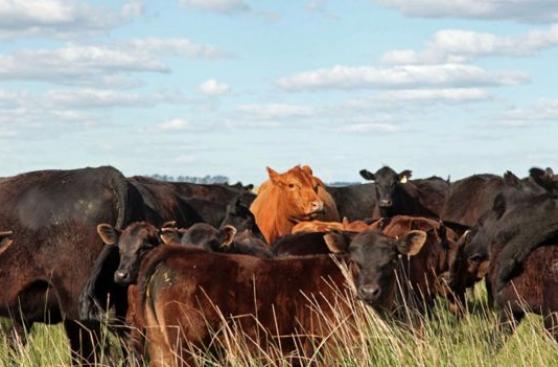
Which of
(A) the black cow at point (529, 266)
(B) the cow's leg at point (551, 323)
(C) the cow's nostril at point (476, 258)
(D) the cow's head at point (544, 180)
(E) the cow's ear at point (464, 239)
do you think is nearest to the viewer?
(B) the cow's leg at point (551, 323)

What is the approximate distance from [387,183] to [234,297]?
1444 cm

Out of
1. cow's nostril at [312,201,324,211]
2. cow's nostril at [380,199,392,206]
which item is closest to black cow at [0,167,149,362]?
cow's nostril at [312,201,324,211]

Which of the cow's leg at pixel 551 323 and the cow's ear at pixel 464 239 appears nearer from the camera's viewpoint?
the cow's leg at pixel 551 323

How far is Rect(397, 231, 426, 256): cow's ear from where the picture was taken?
7.89m

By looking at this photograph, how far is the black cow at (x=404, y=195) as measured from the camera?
21.0m

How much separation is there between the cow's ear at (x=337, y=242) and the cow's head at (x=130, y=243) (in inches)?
62.4

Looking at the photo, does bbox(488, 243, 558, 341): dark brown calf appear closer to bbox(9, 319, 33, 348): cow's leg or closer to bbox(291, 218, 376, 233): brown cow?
bbox(291, 218, 376, 233): brown cow

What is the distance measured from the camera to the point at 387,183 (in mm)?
21406

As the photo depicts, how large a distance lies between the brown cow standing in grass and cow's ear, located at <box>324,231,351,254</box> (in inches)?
7.0

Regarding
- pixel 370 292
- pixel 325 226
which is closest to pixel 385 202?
pixel 325 226

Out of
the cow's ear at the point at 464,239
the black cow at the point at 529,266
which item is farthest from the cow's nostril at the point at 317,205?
the black cow at the point at 529,266

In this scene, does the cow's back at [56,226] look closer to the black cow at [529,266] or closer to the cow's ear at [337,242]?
the cow's ear at [337,242]

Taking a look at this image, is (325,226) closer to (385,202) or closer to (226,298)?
(385,202)

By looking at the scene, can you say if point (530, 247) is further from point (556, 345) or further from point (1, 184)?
point (1, 184)
